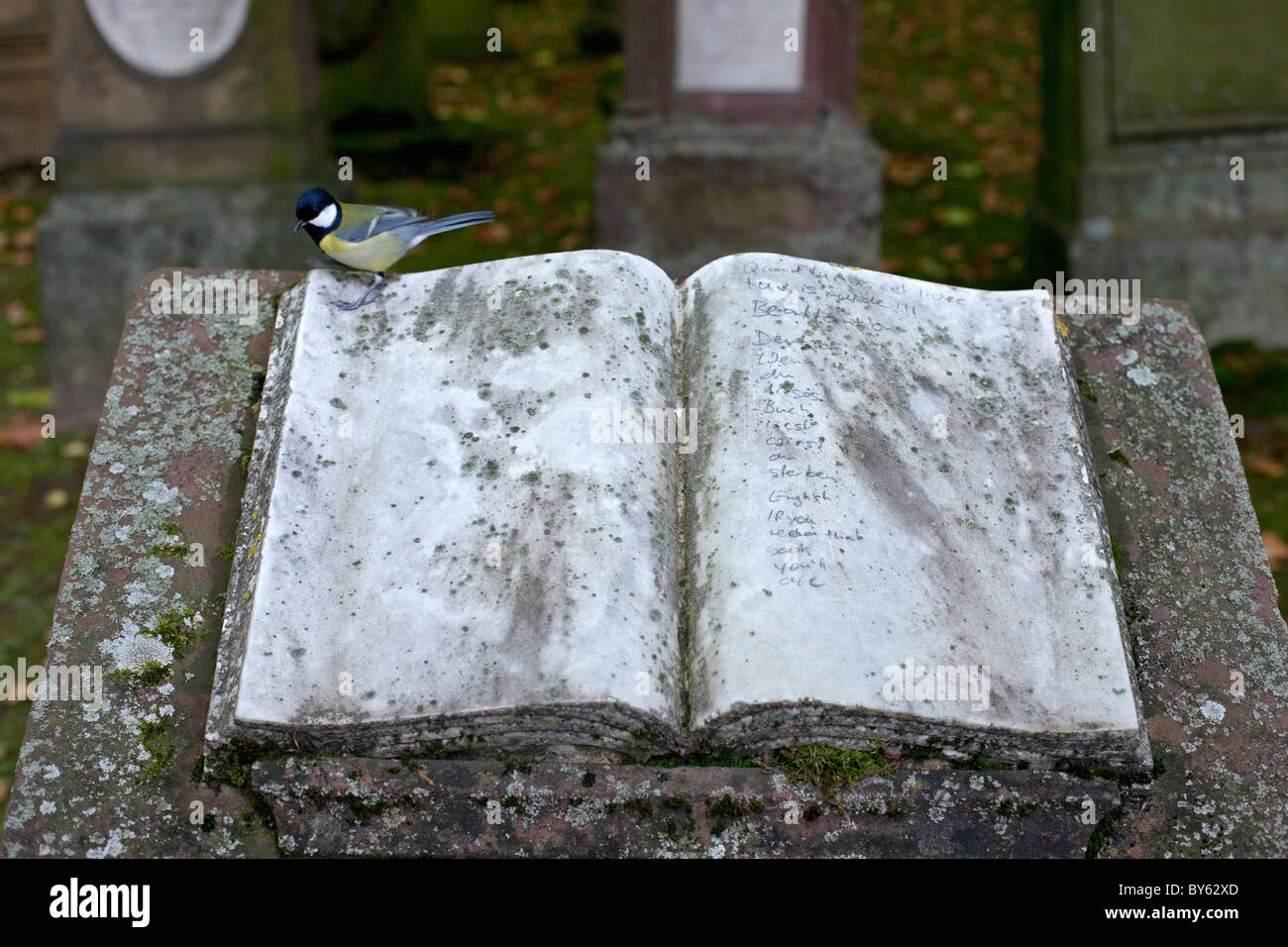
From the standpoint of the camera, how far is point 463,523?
6.75 feet

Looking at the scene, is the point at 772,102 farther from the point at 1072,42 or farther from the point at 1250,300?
the point at 1250,300

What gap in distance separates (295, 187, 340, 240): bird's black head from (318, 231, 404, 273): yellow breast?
43 millimetres

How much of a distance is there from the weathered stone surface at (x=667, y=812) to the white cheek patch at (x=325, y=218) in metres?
1.22

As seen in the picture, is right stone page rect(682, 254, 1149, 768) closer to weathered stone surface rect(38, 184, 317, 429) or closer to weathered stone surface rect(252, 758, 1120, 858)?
weathered stone surface rect(252, 758, 1120, 858)

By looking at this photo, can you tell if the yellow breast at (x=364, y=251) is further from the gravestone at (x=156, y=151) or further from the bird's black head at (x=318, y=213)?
the gravestone at (x=156, y=151)

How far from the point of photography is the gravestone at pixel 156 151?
557 centimetres

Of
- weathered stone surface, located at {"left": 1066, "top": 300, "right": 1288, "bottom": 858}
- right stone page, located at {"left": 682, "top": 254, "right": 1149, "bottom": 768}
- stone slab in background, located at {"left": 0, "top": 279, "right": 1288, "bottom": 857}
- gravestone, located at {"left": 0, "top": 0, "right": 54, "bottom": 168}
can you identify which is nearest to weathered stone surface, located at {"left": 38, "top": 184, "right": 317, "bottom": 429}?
gravestone, located at {"left": 0, "top": 0, "right": 54, "bottom": 168}

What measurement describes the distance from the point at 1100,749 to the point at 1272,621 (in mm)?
533

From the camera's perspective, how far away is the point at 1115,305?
2646 mm

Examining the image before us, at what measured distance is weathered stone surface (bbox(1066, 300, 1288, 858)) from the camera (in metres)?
1.97

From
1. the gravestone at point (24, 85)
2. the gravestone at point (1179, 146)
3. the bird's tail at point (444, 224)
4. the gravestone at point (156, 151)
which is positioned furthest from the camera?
the gravestone at point (24, 85)

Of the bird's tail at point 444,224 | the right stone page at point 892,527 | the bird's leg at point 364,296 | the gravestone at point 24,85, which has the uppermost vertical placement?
the gravestone at point 24,85

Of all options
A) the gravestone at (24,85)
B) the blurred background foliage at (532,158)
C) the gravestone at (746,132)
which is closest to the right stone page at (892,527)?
the blurred background foliage at (532,158)

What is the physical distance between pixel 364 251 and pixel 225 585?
77cm
